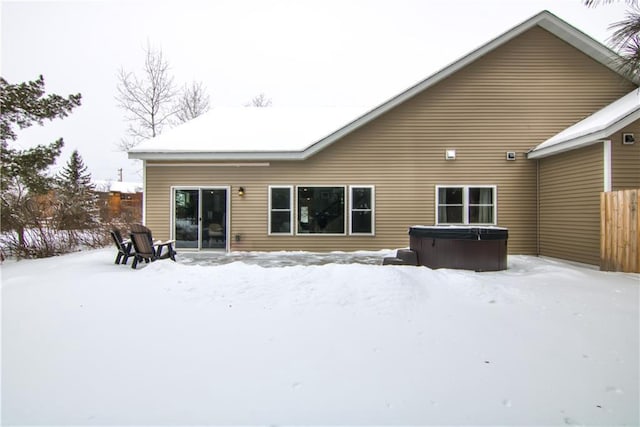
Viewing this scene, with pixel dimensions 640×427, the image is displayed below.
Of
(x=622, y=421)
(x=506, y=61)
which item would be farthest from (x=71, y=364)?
(x=506, y=61)

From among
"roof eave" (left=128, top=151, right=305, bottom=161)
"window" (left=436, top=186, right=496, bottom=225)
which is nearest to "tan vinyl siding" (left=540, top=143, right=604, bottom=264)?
"window" (left=436, top=186, right=496, bottom=225)

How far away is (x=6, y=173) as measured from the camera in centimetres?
1122

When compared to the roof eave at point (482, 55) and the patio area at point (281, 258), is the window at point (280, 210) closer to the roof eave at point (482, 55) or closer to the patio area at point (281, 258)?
the patio area at point (281, 258)

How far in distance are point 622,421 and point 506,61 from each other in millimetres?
10015

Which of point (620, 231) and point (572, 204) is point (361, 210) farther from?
point (620, 231)

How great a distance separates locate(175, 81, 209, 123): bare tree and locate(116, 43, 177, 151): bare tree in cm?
102

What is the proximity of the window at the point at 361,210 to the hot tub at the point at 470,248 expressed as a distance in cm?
284

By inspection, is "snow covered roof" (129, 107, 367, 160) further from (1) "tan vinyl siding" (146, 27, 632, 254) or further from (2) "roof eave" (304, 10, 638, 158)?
(1) "tan vinyl siding" (146, 27, 632, 254)

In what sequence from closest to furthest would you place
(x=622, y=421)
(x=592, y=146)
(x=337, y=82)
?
1. (x=622, y=421)
2. (x=592, y=146)
3. (x=337, y=82)

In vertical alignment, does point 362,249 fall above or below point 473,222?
below

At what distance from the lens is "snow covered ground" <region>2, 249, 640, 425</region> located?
7.42 ft

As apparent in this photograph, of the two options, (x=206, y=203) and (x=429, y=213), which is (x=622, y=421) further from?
(x=206, y=203)

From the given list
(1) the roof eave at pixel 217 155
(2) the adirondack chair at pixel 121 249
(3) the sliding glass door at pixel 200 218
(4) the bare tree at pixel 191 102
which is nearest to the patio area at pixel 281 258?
(3) the sliding glass door at pixel 200 218

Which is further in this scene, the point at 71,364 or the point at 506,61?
the point at 506,61
